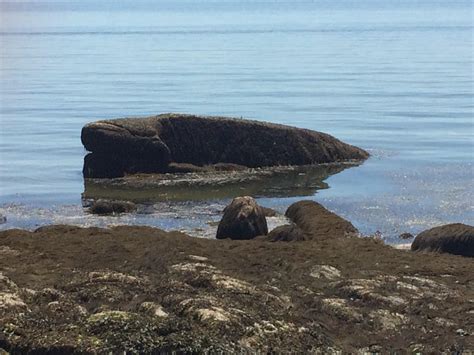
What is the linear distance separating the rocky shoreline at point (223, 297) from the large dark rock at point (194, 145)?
1475 cm

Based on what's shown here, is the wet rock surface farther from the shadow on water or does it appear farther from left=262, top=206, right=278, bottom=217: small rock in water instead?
the shadow on water

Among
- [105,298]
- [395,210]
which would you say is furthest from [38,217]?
[105,298]

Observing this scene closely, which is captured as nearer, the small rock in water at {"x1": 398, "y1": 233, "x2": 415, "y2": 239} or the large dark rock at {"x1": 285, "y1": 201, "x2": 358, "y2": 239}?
the large dark rock at {"x1": 285, "y1": 201, "x2": 358, "y2": 239}

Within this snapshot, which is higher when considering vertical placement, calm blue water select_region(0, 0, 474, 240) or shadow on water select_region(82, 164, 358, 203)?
calm blue water select_region(0, 0, 474, 240)

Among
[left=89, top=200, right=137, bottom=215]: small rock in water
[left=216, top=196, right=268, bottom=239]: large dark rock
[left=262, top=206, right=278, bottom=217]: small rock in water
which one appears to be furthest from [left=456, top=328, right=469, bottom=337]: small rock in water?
[left=89, top=200, right=137, bottom=215]: small rock in water

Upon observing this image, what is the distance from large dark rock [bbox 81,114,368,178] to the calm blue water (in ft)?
3.72

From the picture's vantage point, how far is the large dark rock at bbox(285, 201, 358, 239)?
1994 cm

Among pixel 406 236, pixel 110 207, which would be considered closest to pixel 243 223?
pixel 406 236

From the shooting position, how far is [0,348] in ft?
37.7

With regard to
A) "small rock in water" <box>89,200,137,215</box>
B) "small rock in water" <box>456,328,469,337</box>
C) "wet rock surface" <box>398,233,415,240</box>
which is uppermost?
"small rock in water" <box>89,200,137,215</box>

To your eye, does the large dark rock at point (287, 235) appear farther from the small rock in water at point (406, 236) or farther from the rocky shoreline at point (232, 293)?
the small rock in water at point (406, 236)

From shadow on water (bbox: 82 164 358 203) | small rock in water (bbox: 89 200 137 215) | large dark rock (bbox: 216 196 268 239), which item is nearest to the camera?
large dark rock (bbox: 216 196 268 239)

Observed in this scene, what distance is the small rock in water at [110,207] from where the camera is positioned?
81.8ft

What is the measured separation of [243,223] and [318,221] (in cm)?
171
